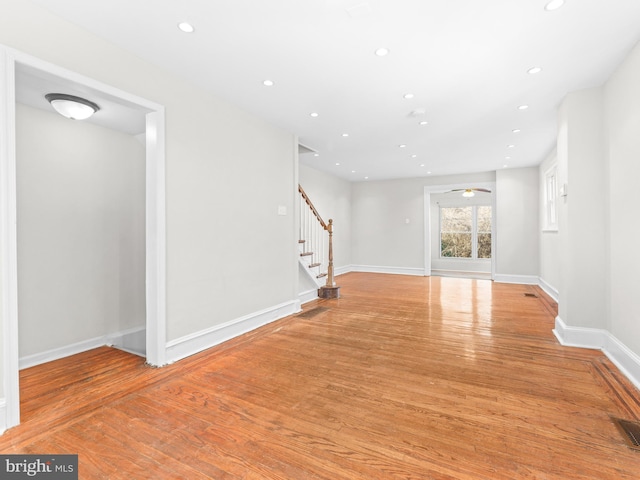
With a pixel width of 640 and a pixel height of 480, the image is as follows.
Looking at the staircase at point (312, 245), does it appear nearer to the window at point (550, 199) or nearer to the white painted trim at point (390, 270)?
the white painted trim at point (390, 270)

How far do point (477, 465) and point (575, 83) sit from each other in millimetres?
3718

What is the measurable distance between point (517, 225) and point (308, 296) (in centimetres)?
547

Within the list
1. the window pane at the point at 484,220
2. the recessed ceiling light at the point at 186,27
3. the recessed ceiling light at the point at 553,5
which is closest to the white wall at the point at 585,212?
the recessed ceiling light at the point at 553,5

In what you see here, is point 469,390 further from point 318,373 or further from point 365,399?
point 318,373

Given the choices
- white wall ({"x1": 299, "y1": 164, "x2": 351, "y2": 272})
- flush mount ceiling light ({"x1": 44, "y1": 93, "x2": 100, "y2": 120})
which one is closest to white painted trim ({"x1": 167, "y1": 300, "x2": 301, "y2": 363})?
flush mount ceiling light ({"x1": 44, "y1": 93, "x2": 100, "y2": 120})

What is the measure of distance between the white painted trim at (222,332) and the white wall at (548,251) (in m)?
4.79

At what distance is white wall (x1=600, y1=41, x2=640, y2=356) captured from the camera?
2.58 meters

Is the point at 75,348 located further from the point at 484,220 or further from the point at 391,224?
the point at 484,220

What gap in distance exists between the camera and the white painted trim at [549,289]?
18.4ft

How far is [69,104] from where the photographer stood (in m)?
2.74

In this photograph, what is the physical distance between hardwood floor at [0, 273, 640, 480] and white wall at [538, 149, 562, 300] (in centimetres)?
253

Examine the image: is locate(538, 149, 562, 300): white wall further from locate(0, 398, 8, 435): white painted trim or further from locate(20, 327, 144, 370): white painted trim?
locate(0, 398, 8, 435): white painted trim

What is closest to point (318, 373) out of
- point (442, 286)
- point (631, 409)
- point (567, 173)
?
point (631, 409)

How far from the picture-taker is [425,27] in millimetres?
2301
